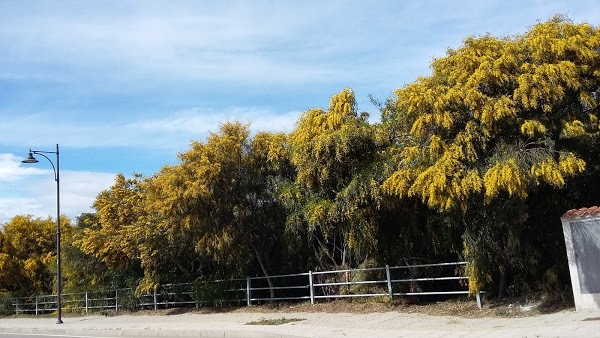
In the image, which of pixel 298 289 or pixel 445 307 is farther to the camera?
pixel 298 289

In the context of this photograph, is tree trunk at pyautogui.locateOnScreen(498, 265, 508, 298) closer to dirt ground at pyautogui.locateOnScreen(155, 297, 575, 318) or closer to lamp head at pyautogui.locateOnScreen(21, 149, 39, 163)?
dirt ground at pyautogui.locateOnScreen(155, 297, 575, 318)

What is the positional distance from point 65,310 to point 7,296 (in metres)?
7.46

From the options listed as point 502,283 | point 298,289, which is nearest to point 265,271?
point 298,289

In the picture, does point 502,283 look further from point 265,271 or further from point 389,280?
point 265,271

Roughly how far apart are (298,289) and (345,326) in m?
6.28

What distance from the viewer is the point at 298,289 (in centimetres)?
2197

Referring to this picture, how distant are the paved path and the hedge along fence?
1218 millimetres

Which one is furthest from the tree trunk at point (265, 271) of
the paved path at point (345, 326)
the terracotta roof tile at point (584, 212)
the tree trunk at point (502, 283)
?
the terracotta roof tile at point (584, 212)

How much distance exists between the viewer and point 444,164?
550 inches

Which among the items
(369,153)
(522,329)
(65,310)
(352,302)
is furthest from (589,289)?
(65,310)

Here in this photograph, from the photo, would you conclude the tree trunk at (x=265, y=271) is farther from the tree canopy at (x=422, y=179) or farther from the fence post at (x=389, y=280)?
the fence post at (x=389, y=280)

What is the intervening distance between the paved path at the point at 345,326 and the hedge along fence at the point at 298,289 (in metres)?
1.22

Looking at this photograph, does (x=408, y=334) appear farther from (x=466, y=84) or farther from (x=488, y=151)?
(x=466, y=84)

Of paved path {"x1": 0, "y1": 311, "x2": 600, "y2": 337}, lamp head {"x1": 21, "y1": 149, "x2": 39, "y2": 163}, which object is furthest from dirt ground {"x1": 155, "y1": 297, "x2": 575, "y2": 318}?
lamp head {"x1": 21, "y1": 149, "x2": 39, "y2": 163}
